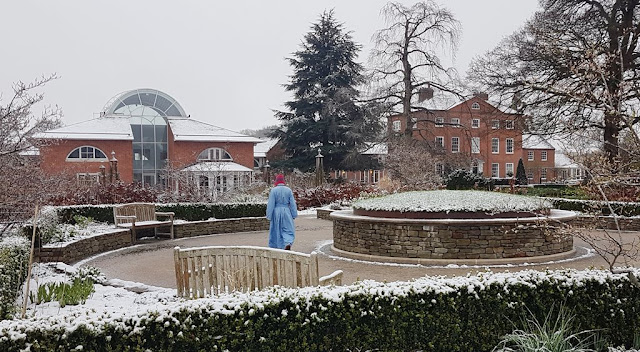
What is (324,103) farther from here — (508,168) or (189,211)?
(508,168)

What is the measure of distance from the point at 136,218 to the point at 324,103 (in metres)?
23.1

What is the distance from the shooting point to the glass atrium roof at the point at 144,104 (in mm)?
40406

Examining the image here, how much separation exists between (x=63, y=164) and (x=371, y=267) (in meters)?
30.7

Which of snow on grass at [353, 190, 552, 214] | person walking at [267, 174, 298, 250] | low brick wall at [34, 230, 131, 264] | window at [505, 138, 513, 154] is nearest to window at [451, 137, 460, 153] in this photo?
window at [505, 138, 513, 154]

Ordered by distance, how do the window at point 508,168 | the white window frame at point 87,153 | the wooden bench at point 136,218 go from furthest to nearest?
the window at point 508,168 < the white window frame at point 87,153 < the wooden bench at point 136,218

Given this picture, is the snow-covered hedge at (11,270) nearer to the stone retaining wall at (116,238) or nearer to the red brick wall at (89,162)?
the stone retaining wall at (116,238)

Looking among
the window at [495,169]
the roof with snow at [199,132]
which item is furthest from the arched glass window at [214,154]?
the window at [495,169]

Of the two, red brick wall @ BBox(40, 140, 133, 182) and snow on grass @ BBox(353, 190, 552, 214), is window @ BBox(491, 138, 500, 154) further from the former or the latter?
snow on grass @ BBox(353, 190, 552, 214)

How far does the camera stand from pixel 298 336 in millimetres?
4094

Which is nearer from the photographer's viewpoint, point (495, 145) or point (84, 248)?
point (84, 248)

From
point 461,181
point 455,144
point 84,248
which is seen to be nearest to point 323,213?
point 461,181

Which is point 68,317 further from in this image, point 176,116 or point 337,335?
point 176,116

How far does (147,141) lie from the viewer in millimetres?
39906

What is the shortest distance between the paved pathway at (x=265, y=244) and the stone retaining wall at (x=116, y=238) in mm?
276
